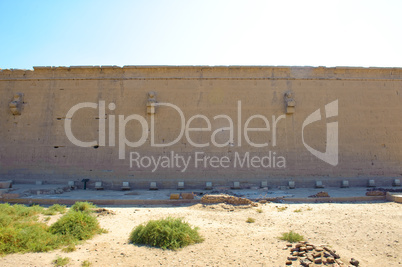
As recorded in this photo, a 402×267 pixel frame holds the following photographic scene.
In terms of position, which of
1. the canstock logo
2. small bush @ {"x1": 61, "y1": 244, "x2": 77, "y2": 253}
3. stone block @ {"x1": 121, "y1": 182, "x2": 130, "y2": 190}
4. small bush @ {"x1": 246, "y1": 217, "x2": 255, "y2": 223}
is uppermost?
the canstock logo

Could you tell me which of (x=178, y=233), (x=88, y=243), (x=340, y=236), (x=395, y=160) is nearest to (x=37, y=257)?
(x=88, y=243)

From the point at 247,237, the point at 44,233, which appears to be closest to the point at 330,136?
the point at 247,237

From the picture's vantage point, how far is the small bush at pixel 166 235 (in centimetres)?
490

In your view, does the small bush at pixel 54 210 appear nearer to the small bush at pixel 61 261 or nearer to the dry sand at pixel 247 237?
the dry sand at pixel 247 237

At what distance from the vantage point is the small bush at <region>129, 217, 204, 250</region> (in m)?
4.90

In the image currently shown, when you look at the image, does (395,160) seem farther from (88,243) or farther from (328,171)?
(88,243)

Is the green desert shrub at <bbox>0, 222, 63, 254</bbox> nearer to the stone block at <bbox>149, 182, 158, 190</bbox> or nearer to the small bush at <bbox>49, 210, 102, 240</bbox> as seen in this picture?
the small bush at <bbox>49, 210, 102, 240</bbox>

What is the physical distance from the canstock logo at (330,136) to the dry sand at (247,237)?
11.4 ft

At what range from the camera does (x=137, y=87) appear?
38.7 feet

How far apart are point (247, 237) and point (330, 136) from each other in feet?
25.8

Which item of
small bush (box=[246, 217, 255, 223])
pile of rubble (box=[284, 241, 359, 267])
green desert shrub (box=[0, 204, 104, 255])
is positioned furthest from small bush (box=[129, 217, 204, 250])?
small bush (box=[246, 217, 255, 223])

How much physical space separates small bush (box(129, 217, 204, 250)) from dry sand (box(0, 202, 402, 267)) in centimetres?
15

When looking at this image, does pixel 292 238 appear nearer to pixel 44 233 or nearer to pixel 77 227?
pixel 77 227

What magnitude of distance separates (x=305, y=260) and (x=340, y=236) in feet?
5.57
